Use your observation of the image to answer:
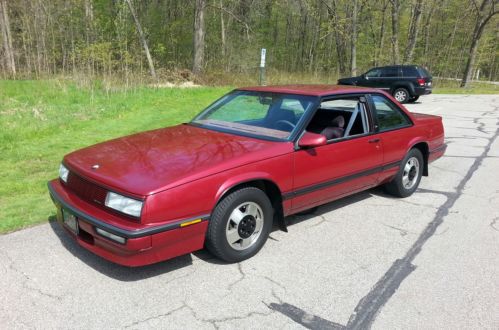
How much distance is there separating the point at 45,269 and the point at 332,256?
8.01 feet

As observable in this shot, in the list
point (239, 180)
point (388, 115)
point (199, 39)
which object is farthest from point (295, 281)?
point (199, 39)

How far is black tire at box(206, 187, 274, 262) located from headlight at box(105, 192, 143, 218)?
615 millimetres

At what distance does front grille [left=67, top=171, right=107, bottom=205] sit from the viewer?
9.87 ft

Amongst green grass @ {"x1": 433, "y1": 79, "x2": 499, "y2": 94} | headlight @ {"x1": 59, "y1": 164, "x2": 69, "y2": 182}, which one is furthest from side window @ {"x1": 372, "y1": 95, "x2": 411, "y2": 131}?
green grass @ {"x1": 433, "y1": 79, "x2": 499, "y2": 94}

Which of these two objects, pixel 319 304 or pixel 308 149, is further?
pixel 308 149

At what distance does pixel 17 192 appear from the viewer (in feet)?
16.1

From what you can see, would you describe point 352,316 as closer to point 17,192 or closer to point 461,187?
point 461,187

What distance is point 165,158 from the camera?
10.9 ft

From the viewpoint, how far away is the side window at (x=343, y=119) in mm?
4383

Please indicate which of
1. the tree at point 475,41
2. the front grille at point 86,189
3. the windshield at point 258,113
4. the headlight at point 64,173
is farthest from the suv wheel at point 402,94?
the front grille at point 86,189

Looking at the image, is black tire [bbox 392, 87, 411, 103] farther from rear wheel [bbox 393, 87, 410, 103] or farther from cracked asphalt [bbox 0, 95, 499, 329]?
cracked asphalt [bbox 0, 95, 499, 329]

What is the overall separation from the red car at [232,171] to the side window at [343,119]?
0.01 meters

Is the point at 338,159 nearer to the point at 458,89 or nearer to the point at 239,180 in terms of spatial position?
the point at 239,180

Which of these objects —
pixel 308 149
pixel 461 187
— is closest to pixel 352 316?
pixel 308 149
